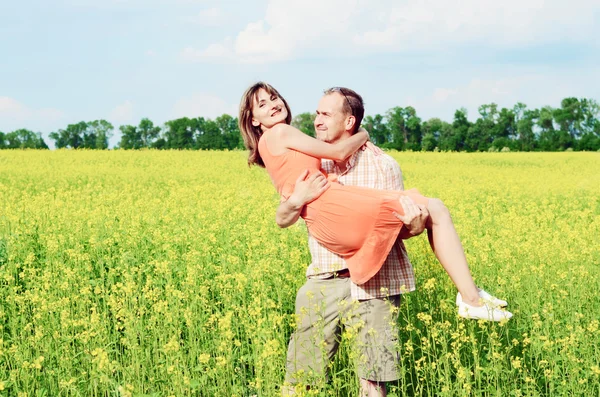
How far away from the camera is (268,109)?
3.85m

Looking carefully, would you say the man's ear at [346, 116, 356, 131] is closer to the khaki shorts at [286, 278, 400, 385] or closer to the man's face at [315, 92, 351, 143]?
the man's face at [315, 92, 351, 143]

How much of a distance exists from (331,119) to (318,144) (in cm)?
21

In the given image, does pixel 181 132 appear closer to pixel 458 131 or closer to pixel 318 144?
pixel 458 131

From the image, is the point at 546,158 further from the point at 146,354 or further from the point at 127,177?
the point at 146,354

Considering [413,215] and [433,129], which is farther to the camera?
[433,129]

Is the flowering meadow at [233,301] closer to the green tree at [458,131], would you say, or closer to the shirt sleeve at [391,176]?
the shirt sleeve at [391,176]

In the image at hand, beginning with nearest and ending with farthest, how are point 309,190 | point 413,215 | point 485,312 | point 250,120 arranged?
1. point 413,215
2. point 309,190
3. point 485,312
4. point 250,120

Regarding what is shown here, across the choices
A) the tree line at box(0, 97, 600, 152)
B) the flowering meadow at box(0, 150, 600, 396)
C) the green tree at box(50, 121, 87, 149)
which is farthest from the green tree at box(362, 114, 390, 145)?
the flowering meadow at box(0, 150, 600, 396)

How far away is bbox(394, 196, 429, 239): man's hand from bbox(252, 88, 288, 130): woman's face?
0.91 metres

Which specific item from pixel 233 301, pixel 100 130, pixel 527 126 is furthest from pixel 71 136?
pixel 233 301

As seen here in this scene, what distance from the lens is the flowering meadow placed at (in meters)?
4.14

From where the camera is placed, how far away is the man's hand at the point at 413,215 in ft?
11.2

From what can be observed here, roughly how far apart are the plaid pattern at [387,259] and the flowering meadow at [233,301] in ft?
1.29

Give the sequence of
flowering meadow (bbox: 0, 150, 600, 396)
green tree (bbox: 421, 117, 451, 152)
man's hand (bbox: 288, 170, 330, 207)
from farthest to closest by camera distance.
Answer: green tree (bbox: 421, 117, 451, 152) → flowering meadow (bbox: 0, 150, 600, 396) → man's hand (bbox: 288, 170, 330, 207)
